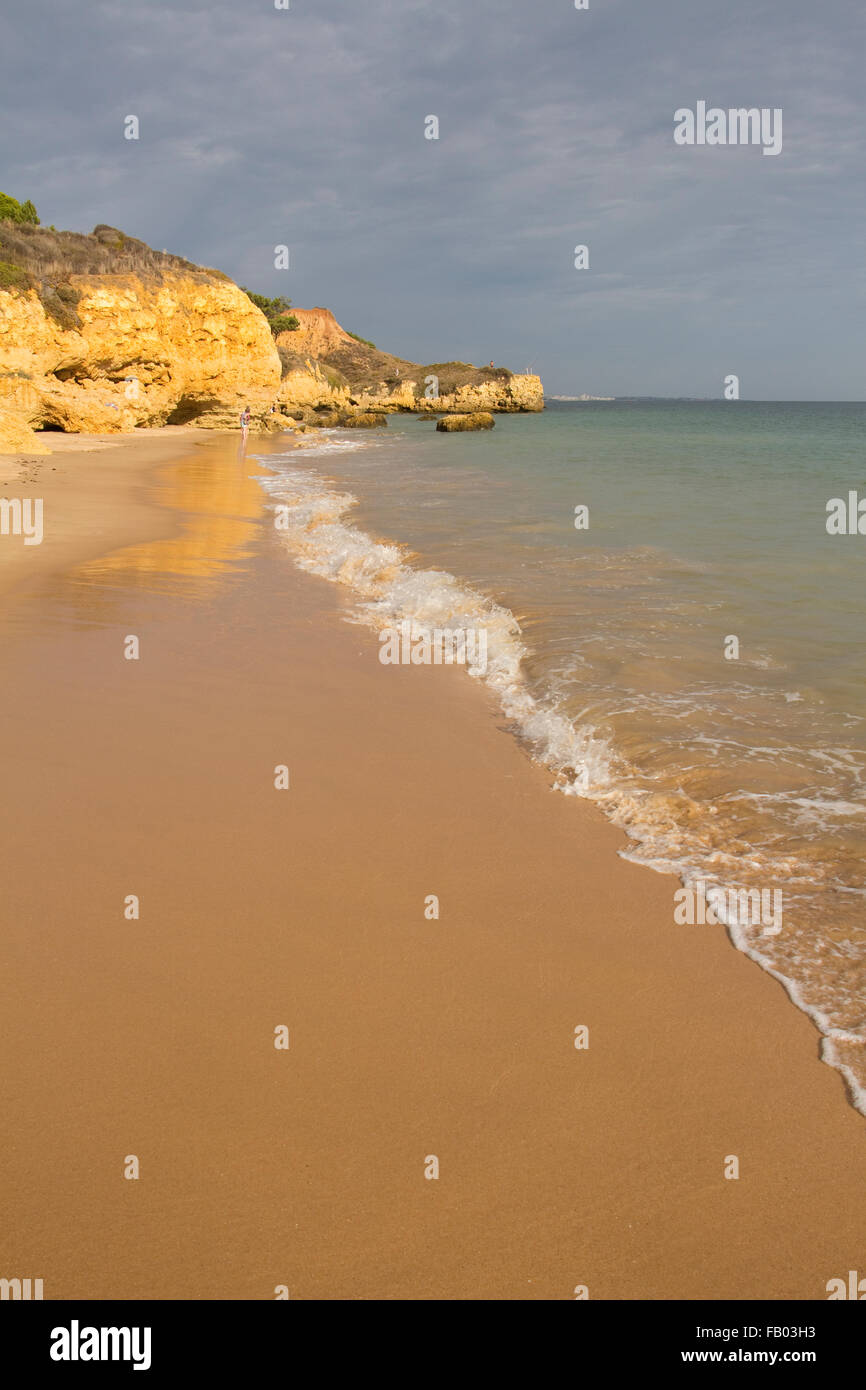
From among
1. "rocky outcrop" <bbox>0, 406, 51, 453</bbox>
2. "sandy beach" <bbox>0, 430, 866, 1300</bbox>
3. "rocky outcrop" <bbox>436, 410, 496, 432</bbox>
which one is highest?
"rocky outcrop" <bbox>436, 410, 496, 432</bbox>

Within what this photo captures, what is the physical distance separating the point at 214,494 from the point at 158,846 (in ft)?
52.5

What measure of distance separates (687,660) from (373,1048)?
510 centimetres

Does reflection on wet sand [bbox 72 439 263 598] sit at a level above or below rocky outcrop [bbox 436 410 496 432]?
below

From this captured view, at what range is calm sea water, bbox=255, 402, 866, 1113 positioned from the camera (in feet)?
13.0

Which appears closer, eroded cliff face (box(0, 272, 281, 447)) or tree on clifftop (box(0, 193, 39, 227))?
eroded cliff face (box(0, 272, 281, 447))

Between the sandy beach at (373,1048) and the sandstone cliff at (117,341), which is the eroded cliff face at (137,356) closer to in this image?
the sandstone cliff at (117,341)

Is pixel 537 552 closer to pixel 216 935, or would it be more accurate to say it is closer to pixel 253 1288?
pixel 216 935

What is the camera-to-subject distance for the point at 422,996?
121 inches

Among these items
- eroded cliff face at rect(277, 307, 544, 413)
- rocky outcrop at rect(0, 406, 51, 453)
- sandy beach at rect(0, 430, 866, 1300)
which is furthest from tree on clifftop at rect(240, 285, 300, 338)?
sandy beach at rect(0, 430, 866, 1300)

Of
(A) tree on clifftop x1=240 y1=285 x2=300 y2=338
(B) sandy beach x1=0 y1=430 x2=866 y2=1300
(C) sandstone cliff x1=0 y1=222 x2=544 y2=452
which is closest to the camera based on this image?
(B) sandy beach x1=0 y1=430 x2=866 y2=1300

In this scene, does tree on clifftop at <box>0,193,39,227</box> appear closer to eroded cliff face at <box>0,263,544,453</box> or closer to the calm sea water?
eroded cliff face at <box>0,263,544,453</box>

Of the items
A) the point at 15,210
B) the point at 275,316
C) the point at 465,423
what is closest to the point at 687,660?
the point at 15,210

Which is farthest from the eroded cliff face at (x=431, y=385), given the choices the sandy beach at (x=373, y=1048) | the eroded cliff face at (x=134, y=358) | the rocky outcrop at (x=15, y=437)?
the sandy beach at (x=373, y=1048)

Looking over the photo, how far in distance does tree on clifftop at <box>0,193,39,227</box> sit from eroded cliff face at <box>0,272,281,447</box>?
9144 millimetres
